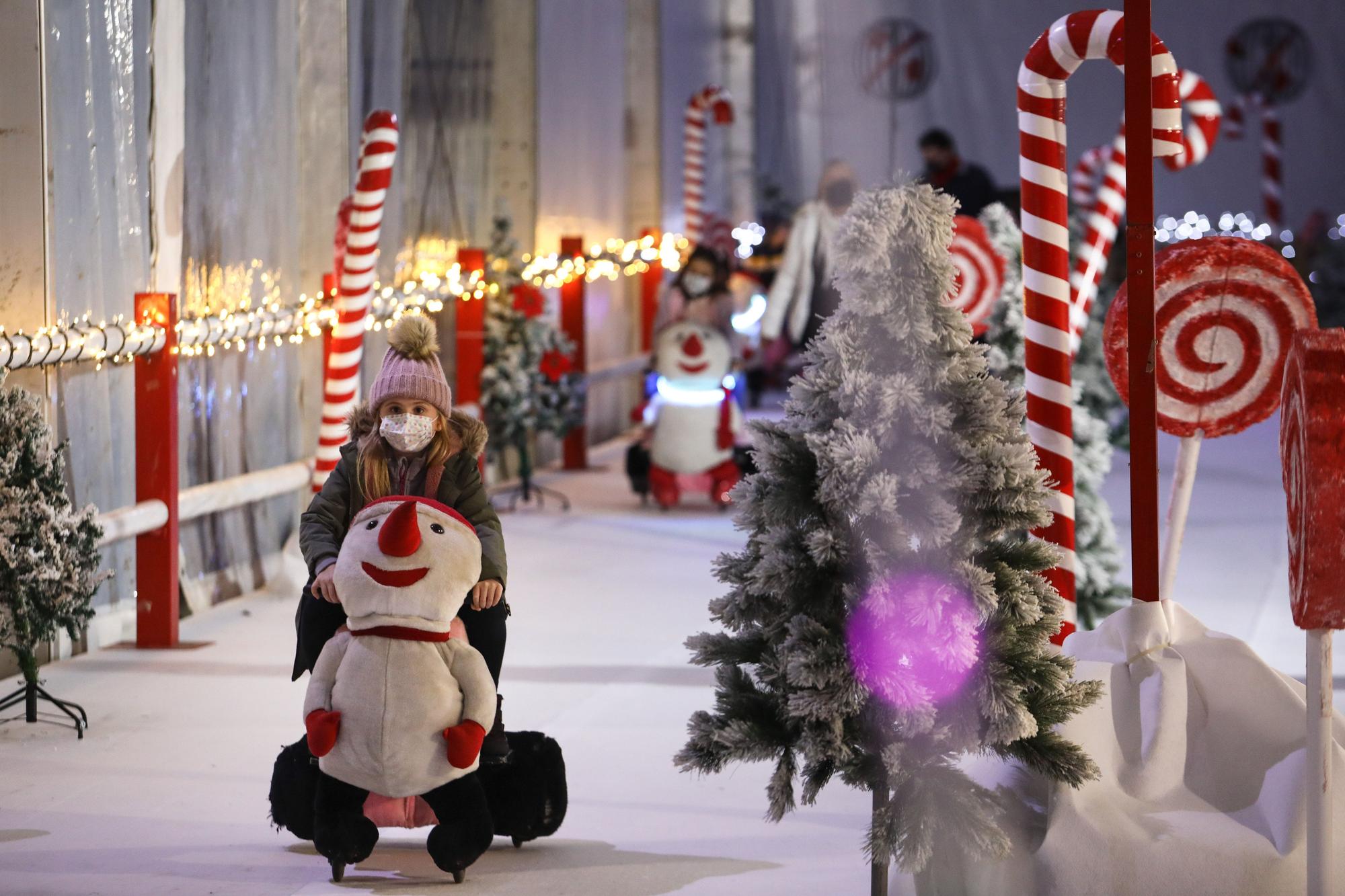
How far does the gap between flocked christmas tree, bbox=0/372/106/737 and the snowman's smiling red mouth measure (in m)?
1.80

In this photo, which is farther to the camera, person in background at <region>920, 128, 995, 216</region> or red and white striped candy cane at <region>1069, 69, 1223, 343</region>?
person in background at <region>920, 128, 995, 216</region>

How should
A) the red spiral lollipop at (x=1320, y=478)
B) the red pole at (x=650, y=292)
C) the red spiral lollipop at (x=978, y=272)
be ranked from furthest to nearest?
the red pole at (x=650, y=292) < the red spiral lollipop at (x=978, y=272) < the red spiral lollipop at (x=1320, y=478)

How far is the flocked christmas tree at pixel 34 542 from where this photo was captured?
541 centimetres

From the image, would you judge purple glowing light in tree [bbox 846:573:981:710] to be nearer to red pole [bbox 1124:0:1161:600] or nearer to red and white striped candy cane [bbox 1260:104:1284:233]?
red pole [bbox 1124:0:1161:600]

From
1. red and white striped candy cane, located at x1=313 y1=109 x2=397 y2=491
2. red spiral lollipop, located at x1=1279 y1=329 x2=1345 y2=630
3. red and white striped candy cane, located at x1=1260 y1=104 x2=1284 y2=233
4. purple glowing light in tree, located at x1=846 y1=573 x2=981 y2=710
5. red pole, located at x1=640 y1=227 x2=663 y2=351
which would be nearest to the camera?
red spiral lollipop, located at x1=1279 y1=329 x2=1345 y2=630

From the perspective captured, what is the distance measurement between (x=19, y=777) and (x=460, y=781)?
5.51 ft

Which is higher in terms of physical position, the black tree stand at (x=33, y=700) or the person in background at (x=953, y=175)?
the person in background at (x=953, y=175)

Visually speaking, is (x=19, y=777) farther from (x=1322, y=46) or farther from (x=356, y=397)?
(x=1322, y=46)

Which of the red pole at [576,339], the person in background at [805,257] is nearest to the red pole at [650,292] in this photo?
the red pole at [576,339]

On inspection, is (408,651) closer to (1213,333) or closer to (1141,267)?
(1141,267)

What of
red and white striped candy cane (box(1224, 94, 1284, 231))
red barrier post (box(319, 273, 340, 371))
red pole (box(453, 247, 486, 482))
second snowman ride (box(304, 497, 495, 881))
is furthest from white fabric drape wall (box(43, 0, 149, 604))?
red and white striped candy cane (box(1224, 94, 1284, 231))

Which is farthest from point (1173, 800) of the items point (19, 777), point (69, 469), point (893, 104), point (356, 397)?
point (893, 104)

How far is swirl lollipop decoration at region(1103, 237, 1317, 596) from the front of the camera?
15.5ft

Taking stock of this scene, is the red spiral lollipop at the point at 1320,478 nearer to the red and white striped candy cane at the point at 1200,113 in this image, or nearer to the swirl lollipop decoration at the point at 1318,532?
the swirl lollipop decoration at the point at 1318,532
